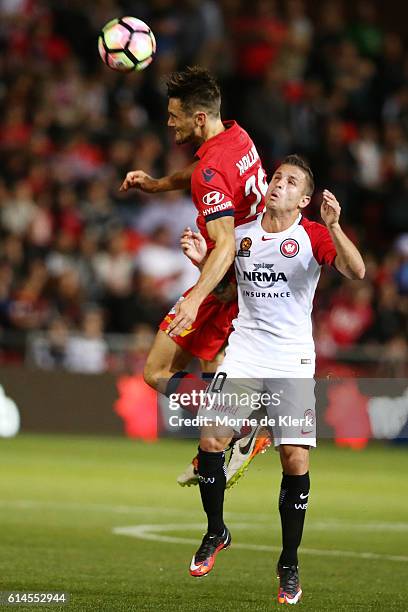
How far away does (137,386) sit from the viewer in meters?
16.9

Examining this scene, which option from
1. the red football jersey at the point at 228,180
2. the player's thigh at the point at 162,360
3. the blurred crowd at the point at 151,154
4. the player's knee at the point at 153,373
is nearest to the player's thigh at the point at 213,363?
the player's thigh at the point at 162,360

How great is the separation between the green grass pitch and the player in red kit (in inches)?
35.8

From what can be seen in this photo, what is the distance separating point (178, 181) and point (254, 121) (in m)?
11.4

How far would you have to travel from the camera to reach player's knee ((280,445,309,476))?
7.55 meters

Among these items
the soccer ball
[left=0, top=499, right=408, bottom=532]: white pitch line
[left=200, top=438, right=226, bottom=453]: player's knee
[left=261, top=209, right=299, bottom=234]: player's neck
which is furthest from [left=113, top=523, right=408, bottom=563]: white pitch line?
the soccer ball

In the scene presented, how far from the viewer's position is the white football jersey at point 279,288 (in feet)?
25.1

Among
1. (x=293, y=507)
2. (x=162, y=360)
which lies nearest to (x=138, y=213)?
(x=162, y=360)

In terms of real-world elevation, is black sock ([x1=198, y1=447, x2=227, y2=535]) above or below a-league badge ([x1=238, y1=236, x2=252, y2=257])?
below

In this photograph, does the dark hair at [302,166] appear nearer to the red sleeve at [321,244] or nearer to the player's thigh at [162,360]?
the red sleeve at [321,244]

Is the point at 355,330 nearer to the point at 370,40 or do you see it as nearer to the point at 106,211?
the point at 106,211

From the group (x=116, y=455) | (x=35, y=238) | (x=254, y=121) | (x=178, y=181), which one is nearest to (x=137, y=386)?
(x=116, y=455)

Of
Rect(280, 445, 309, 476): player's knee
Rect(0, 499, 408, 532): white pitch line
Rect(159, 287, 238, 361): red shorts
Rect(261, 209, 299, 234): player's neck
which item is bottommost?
Rect(0, 499, 408, 532): white pitch line

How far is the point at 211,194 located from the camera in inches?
308

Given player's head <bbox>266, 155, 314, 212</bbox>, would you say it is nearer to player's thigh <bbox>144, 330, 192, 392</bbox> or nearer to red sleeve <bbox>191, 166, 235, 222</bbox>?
red sleeve <bbox>191, 166, 235, 222</bbox>
